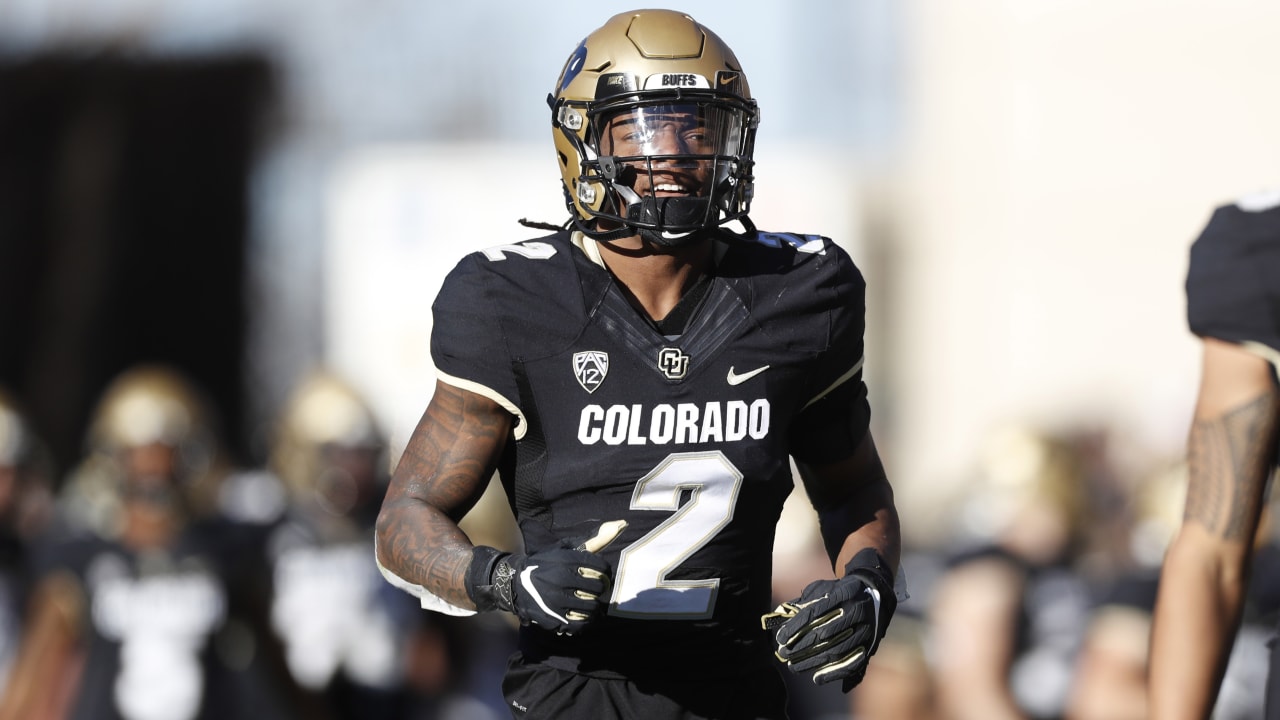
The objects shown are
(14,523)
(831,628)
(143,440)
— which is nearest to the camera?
(831,628)

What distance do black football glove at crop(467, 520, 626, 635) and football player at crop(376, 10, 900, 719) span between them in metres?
0.03

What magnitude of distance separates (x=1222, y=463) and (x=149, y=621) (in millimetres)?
4610

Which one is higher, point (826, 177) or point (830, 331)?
point (830, 331)

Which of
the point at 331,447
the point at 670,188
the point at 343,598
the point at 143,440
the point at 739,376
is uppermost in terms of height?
the point at 670,188

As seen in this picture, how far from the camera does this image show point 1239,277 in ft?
12.0

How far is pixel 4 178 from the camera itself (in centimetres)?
1686

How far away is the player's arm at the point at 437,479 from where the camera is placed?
Result: 360cm

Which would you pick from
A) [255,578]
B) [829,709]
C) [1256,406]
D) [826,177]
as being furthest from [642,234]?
[826,177]

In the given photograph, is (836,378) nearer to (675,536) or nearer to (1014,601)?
(675,536)

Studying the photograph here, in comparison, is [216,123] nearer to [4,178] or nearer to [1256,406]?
[4,178]

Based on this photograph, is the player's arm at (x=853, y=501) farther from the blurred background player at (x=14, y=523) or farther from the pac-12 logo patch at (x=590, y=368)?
the blurred background player at (x=14, y=523)

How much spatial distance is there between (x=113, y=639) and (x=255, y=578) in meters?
0.57

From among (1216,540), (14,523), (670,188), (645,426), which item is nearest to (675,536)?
(645,426)

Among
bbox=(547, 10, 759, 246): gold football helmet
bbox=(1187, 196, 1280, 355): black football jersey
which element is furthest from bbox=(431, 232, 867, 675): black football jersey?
bbox=(1187, 196, 1280, 355): black football jersey
